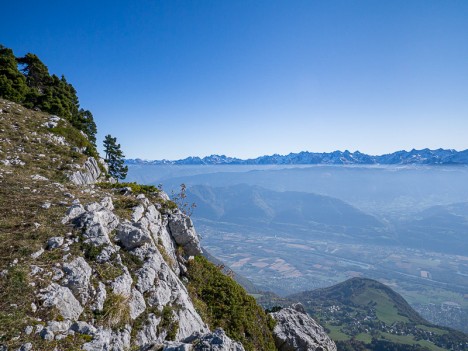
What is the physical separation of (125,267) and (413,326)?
24006 centimetres

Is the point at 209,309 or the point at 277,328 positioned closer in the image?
the point at 209,309

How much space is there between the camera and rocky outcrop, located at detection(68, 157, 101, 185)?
24487 millimetres

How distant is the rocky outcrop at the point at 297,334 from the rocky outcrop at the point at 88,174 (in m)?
20.9

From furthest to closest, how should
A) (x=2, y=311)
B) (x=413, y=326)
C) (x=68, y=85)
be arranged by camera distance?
1. (x=413, y=326)
2. (x=68, y=85)
3. (x=2, y=311)

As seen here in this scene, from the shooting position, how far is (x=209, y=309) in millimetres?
18203

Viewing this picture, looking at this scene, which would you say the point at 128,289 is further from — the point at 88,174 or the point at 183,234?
the point at 88,174

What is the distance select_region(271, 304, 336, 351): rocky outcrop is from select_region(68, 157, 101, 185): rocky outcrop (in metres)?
20.9

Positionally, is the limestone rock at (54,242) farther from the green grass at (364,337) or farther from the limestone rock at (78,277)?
the green grass at (364,337)

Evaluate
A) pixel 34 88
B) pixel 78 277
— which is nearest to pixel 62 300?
pixel 78 277

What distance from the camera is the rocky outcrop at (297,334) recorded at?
861 inches

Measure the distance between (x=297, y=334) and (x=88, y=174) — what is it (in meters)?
24.0

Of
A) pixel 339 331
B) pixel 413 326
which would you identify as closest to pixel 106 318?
pixel 339 331

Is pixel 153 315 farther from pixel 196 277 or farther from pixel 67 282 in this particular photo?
pixel 196 277

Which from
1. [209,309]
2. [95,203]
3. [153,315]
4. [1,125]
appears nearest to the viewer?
[153,315]
